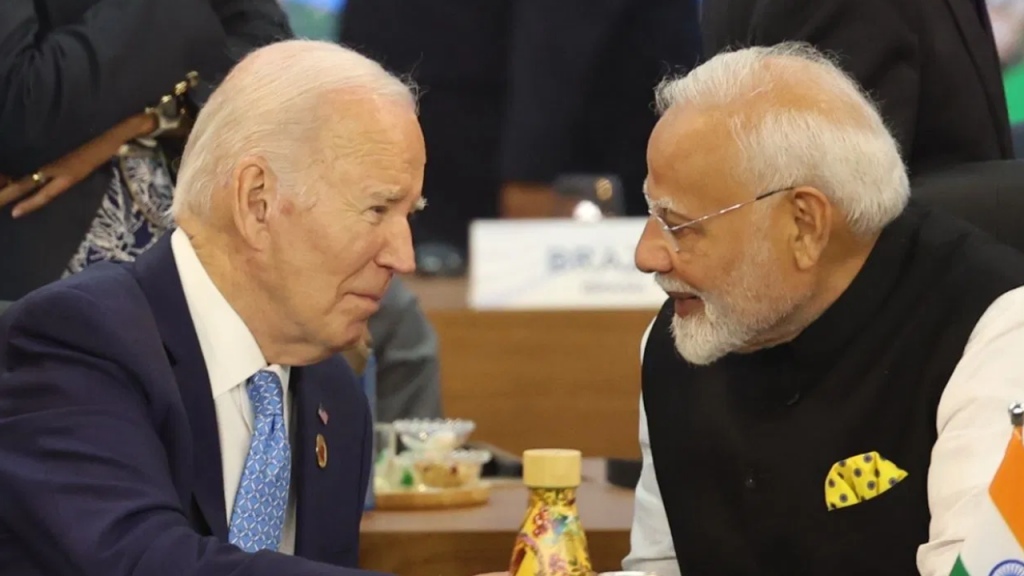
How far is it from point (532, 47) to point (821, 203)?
352 cm

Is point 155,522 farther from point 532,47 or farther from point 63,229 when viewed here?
point 532,47

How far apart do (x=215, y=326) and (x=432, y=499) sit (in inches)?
34.5

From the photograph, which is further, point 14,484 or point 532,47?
point 532,47

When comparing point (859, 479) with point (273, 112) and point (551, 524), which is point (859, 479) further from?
point (273, 112)

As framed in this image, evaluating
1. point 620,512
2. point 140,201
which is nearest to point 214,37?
point 140,201

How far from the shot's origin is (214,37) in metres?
2.75

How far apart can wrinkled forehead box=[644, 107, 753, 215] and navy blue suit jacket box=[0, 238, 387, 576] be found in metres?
0.76

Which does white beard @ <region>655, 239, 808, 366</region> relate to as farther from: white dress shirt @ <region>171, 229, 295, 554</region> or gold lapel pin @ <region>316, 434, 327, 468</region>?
white dress shirt @ <region>171, 229, 295, 554</region>

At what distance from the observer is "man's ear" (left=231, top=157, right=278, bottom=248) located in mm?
2137

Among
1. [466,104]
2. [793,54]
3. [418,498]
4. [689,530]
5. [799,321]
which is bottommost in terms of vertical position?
[466,104]

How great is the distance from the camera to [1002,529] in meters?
1.60

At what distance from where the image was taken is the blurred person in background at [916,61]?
2604 mm

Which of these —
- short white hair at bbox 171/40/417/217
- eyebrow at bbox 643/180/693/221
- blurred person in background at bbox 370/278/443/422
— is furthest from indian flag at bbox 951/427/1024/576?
blurred person in background at bbox 370/278/443/422

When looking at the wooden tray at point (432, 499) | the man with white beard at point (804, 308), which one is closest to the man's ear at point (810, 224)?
the man with white beard at point (804, 308)
